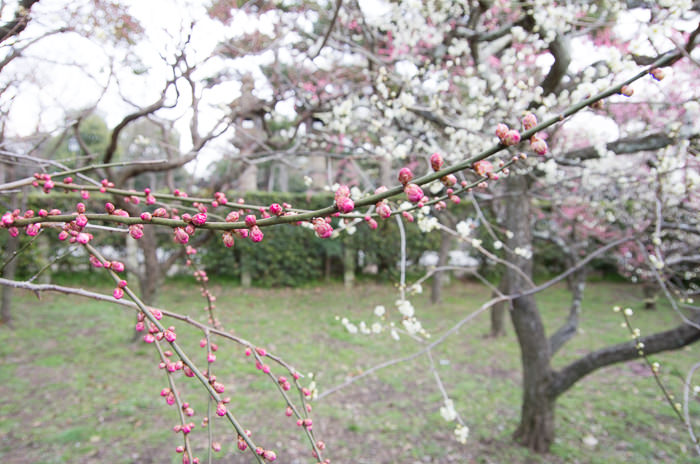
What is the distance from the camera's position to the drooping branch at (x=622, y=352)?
9.04ft

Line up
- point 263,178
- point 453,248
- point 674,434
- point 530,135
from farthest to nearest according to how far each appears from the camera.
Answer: point 263,178
point 453,248
point 674,434
point 530,135

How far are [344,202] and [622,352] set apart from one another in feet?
10.8

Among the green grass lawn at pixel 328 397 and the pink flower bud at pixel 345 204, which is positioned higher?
the pink flower bud at pixel 345 204

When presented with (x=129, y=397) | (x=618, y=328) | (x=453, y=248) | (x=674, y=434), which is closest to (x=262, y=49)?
(x=129, y=397)

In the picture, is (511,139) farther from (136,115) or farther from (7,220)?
(136,115)

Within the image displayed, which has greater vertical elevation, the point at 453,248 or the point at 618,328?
the point at 453,248

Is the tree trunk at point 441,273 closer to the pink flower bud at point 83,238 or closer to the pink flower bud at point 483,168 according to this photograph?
the pink flower bud at point 483,168

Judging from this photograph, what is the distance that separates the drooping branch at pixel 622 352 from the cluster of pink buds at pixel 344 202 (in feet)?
9.93

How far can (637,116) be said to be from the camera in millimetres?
5930

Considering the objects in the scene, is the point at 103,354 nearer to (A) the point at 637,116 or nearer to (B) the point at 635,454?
(B) the point at 635,454

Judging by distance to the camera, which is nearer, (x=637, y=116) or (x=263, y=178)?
(x=637, y=116)

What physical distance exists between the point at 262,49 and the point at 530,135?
405 centimetres

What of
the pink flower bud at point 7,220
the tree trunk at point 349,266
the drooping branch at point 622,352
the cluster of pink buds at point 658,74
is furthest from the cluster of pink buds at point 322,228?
the tree trunk at point 349,266

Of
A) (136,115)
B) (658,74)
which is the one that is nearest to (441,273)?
(136,115)
